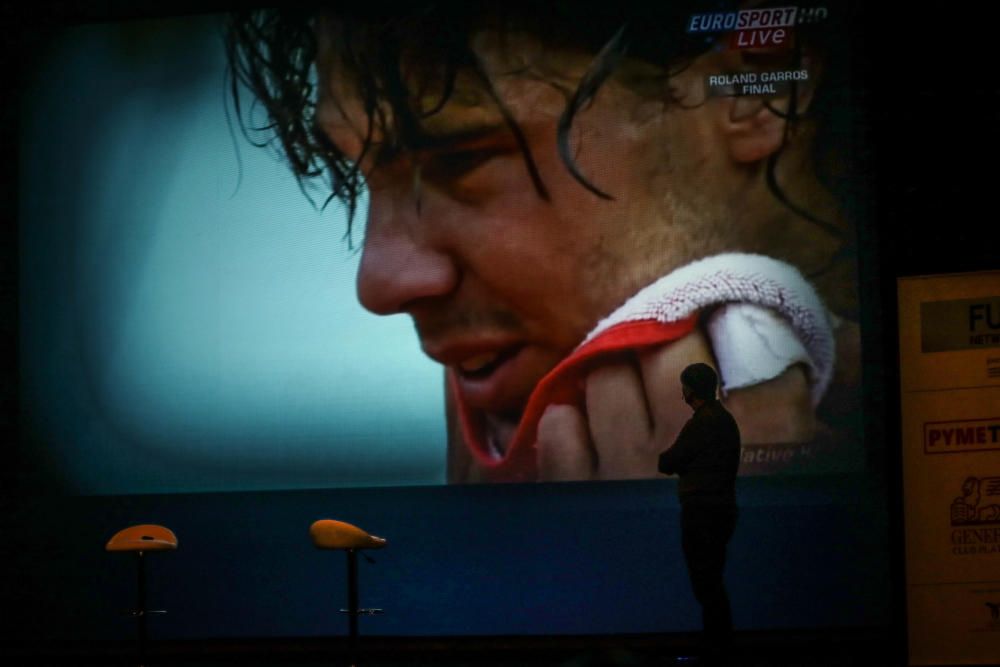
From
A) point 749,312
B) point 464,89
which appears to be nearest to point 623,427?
point 749,312

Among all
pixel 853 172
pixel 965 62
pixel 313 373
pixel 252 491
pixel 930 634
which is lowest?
pixel 930 634

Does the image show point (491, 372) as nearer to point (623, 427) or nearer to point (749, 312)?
point (623, 427)

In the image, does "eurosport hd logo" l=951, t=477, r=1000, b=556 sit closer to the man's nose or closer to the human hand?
the human hand

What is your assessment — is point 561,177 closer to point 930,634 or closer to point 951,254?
point 951,254

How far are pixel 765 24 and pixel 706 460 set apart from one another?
2355 millimetres

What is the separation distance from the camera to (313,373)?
6.71 metres

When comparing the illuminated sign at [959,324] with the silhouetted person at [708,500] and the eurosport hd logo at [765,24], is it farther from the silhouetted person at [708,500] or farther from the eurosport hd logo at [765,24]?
the eurosport hd logo at [765,24]

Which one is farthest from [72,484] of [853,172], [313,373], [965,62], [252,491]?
[965,62]

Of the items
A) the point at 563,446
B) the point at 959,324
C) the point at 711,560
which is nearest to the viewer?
the point at 711,560

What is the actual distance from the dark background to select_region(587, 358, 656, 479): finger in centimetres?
16

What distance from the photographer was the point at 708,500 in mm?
5215

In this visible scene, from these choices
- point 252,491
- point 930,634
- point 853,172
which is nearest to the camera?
point 930,634

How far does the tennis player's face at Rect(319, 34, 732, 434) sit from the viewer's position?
6438mm

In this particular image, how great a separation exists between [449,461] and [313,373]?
0.83 metres
